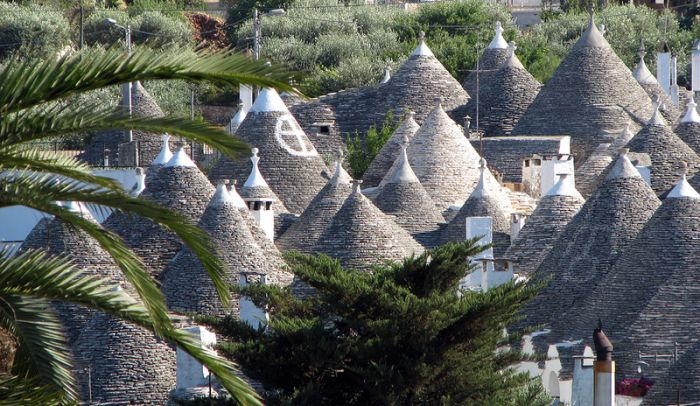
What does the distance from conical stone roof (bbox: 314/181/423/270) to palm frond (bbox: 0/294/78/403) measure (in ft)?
88.2

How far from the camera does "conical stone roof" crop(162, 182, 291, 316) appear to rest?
44.7 metres

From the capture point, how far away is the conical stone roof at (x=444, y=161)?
5553 cm

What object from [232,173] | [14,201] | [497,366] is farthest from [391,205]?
[14,201]

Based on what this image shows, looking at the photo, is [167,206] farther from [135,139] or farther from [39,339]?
[39,339]

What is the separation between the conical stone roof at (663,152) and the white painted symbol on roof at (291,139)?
299 inches

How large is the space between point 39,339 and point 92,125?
76.9 inches

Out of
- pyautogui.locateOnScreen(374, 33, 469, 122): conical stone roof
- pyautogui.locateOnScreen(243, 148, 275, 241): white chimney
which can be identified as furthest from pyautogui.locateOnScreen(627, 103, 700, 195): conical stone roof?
pyautogui.locateOnScreen(374, 33, 469, 122): conical stone roof

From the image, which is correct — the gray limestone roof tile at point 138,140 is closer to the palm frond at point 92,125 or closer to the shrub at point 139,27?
the shrub at point 139,27

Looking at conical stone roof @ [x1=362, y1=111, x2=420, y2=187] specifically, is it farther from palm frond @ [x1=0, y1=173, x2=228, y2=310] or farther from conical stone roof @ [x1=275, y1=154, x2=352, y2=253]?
palm frond @ [x1=0, y1=173, x2=228, y2=310]

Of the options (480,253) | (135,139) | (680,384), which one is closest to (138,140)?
(135,139)

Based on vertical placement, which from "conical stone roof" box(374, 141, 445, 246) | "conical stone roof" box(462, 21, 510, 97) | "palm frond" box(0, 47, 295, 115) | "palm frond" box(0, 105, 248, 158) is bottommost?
"palm frond" box(0, 105, 248, 158)

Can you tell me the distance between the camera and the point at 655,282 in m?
41.4

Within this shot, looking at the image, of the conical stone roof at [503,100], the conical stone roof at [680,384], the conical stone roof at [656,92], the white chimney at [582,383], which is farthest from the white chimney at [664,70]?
the white chimney at [582,383]

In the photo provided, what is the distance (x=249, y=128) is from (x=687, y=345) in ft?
66.8
